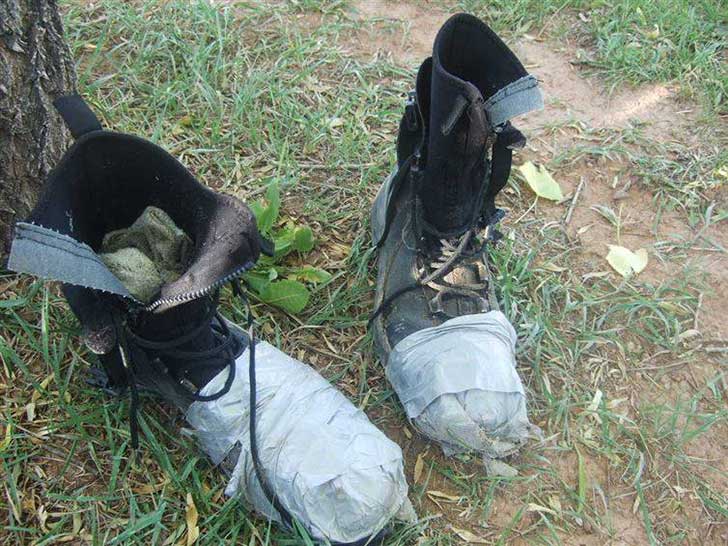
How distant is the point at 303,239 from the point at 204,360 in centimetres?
54

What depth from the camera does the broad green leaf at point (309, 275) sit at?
1.83 meters

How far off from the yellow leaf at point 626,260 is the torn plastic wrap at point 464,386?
1.94ft

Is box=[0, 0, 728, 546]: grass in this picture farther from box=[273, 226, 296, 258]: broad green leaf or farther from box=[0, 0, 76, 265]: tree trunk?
box=[0, 0, 76, 265]: tree trunk

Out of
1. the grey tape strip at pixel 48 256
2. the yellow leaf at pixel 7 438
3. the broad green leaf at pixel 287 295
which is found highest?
the grey tape strip at pixel 48 256

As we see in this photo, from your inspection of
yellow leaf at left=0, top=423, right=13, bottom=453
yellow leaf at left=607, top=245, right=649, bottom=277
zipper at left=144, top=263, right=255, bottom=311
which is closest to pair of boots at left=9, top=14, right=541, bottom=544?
zipper at left=144, top=263, right=255, bottom=311

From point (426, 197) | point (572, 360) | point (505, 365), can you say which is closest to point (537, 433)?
point (505, 365)

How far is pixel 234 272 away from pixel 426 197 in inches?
22.5

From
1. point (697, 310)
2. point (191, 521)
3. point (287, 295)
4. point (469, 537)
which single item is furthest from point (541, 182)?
point (191, 521)

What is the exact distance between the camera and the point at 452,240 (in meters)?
1.68

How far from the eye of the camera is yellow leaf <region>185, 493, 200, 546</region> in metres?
1.38

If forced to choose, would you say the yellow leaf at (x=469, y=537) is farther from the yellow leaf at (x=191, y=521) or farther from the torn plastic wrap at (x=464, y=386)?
the yellow leaf at (x=191, y=521)

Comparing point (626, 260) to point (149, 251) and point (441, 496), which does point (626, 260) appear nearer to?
point (441, 496)

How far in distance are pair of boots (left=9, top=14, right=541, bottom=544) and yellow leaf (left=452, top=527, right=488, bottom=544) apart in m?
0.13

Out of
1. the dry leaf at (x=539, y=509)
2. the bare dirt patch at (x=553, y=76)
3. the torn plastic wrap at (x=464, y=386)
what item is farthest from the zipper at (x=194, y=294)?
the bare dirt patch at (x=553, y=76)
